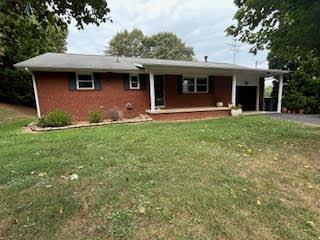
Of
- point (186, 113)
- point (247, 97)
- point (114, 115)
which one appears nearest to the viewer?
point (114, 115)

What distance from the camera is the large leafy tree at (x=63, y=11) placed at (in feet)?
10.0

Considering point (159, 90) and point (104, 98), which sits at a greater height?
point (159, 90)

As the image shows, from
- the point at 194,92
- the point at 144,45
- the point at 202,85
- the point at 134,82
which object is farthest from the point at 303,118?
the point at 144,45

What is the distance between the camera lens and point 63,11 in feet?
11.0

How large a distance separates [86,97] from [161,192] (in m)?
9.94

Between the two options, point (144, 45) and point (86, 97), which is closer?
point (86, 97)

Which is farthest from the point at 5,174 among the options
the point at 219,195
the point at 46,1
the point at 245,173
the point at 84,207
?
the point at 245,173

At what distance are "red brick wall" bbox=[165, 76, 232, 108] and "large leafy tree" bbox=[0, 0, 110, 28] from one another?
10.9 metres

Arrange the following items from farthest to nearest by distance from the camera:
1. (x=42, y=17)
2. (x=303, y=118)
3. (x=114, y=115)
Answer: (x=303, y=118)
(x=114, y=115)
(x=42, y=17)

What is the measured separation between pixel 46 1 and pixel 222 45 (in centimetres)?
2662

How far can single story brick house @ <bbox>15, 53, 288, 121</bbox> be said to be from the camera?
11633 mm

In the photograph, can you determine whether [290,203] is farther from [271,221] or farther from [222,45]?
[222,45]

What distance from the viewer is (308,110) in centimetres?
1634

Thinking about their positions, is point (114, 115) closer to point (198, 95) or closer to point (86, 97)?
point (86, 97)
